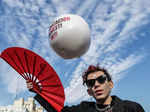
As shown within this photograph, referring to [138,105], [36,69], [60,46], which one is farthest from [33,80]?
[138,105]

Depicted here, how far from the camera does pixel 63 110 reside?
3740mm

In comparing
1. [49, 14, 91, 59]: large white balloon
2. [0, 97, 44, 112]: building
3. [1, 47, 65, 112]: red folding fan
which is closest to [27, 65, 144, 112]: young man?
[49, 14, 91, 59]: large white balloon

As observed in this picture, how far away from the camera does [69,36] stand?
421cm

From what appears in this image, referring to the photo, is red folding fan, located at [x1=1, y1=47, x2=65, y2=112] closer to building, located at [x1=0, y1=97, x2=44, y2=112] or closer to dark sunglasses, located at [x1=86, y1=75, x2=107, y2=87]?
dark sunglasses, located at [x1=86, y1=75, x2=107, y2=87]

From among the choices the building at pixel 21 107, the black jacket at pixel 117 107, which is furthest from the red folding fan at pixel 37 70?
the building at pixel 21 107

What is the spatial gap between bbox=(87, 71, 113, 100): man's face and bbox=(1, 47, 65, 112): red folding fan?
172 cm

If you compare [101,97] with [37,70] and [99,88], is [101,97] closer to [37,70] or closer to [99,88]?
[99,88]

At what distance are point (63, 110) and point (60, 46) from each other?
59.6 inches

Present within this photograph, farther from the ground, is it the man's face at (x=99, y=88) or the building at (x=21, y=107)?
the man's face at (x=99, y=88)

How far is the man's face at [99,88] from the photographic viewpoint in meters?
2.87

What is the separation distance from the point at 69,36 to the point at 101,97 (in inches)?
74.5

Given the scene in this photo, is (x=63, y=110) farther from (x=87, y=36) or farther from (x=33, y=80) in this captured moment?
(x=87, y=36)

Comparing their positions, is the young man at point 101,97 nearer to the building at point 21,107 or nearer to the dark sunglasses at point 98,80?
the dark sunglasses at point 98,80

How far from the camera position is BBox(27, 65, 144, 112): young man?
2.75 metres
